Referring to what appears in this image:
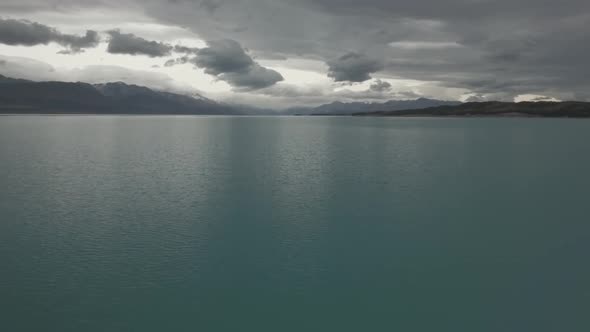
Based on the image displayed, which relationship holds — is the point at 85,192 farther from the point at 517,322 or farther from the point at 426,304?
the point at 517,322

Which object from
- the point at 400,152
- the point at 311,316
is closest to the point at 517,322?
the point at 311,316

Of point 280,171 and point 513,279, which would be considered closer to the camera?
point 513,279

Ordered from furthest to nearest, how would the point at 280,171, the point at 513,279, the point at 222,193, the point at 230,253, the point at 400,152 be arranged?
the point at 400,152 → the point at 280,171 → the point at 222,193 → the point at 230,253 → the point at 513,279

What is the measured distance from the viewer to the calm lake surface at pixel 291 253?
20234mm

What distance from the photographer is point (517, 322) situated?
19.6m

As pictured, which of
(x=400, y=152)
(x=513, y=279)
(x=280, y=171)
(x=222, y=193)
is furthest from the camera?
(x=400, y=152)

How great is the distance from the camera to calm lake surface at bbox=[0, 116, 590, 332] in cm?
2023

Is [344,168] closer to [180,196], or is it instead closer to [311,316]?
[180,196]

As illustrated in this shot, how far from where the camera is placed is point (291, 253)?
1102 inches

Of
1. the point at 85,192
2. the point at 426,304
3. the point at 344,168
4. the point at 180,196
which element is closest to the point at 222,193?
the point at 180,196

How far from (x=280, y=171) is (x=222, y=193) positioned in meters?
16.4

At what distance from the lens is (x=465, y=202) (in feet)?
141

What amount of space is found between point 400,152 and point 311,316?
7198 cm

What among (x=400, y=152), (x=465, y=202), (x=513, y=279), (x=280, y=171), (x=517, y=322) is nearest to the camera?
(x=517, y=322)
